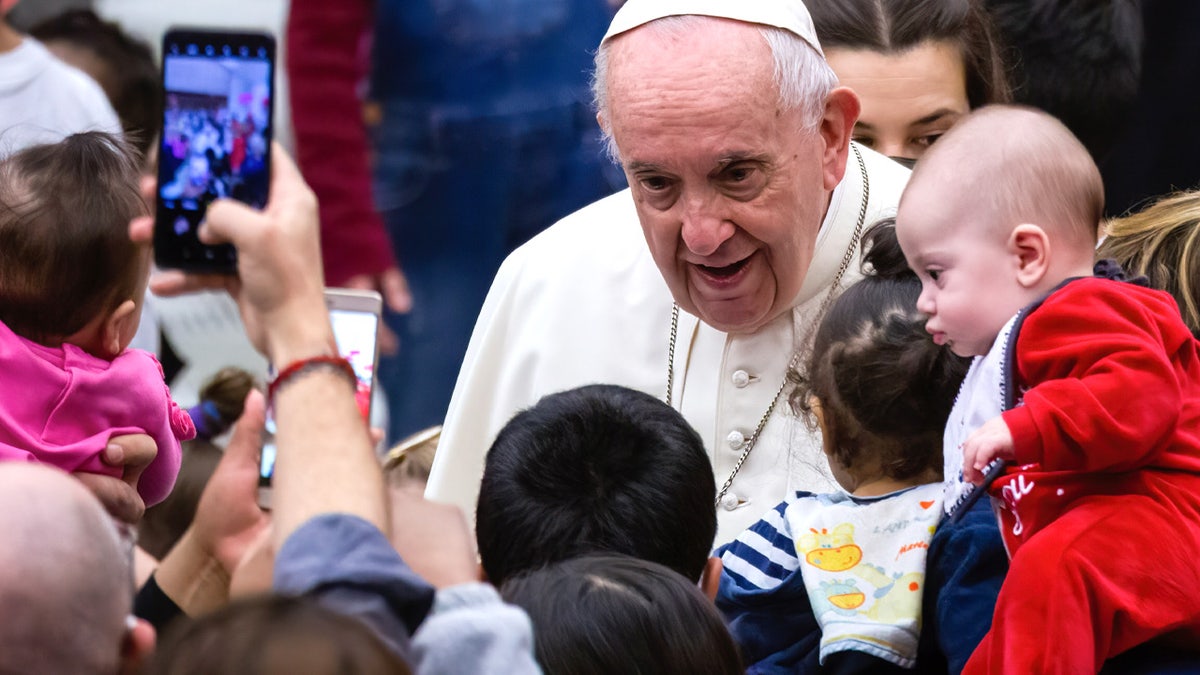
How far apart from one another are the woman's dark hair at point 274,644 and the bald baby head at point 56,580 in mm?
165

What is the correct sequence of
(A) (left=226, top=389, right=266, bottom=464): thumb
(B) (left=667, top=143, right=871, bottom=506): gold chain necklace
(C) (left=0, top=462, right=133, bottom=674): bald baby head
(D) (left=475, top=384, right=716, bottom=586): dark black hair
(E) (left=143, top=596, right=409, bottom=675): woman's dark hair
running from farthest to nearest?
(B) (left=667, top=143, right=871, bottom=506): gold chain necklace < (D) (left=475, top=384, right=716, bottom=586): dark black hair < (A) (left=226, top=389, right=266, bottom=464): thumb < (C) (left=0, top=462, right=133, bottom=674): bald baby head < (E) (left=143, top=596, right=409, bottom=675): woman's dark hair

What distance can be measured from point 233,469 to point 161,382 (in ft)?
1.91

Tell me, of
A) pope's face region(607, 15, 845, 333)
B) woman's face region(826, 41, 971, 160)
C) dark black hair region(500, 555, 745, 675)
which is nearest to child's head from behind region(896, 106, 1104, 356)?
dark black hair region(500, 555, 745, 675)

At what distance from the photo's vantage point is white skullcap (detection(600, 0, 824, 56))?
3842 millimetres

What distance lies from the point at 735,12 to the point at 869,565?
1477 mm

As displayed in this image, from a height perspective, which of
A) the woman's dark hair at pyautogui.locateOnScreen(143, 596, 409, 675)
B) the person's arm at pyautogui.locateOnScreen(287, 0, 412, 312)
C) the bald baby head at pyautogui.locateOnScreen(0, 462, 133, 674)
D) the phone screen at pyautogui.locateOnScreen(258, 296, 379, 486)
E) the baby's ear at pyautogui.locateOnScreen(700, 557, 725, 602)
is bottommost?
the person's arm at pyautogui.locateOnScreen(287, 0, 412, 312)

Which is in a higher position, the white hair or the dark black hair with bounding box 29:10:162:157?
the white hair

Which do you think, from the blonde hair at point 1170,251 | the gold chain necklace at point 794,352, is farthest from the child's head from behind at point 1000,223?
the gold chain necklace at point 794,352

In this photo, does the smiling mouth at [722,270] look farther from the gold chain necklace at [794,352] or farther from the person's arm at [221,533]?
the person's arm at [221,533]

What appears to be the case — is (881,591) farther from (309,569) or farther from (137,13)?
(137,13)

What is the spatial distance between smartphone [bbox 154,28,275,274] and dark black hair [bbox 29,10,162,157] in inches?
161

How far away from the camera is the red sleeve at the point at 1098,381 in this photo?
250cm

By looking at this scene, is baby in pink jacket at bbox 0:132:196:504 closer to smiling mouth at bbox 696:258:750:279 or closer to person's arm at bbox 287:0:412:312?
smiling mouth at bbox 696:258:750:279

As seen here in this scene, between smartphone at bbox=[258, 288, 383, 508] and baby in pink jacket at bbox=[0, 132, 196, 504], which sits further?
smartphone at bbox=[258, 288, 383, 508]
